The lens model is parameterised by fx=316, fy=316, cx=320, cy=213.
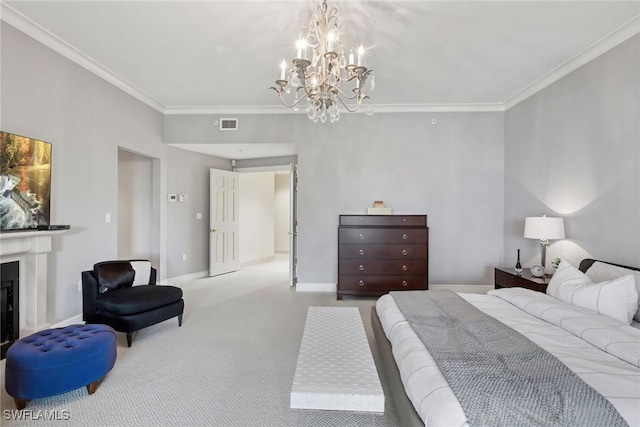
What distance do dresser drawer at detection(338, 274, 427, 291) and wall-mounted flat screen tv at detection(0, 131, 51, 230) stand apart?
358cm

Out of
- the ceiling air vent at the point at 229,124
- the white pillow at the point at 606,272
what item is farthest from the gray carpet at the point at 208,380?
the ceiling air vent at the point at 229,124

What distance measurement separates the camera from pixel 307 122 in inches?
205

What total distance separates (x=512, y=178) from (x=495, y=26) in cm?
256

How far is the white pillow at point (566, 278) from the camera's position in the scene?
2.53m

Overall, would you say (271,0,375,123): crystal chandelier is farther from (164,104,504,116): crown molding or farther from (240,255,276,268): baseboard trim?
(240,255,276,268): baseboard trim

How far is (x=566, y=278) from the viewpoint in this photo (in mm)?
2600

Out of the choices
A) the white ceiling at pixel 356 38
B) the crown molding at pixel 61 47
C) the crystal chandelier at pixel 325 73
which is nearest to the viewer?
the crystal chandelier at pixel 325 73

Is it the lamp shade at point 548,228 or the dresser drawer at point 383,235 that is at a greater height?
the lamp shade at point 548,228

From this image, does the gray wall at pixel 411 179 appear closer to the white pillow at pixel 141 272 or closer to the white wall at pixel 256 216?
the white pillow at pixel 141 272

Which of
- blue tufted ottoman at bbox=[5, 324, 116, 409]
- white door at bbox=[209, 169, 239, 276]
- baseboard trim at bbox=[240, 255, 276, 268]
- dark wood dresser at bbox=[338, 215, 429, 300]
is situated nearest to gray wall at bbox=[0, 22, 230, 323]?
blue tufted ottoman at bbox=[5, 324, 116, 409]

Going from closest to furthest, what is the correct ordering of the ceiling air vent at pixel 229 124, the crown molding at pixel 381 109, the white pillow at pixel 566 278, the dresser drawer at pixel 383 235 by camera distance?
1. the white pillow at pixel 566 278
2. the dresser drawer at pixel 383 235
3. the crown molding at pixel 381 109
4. the ceiling air vent at pixel 229 124

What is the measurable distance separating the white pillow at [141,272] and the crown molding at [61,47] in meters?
2.36

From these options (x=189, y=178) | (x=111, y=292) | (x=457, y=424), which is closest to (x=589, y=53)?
(x=457, y=424)

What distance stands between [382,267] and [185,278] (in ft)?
11.9
